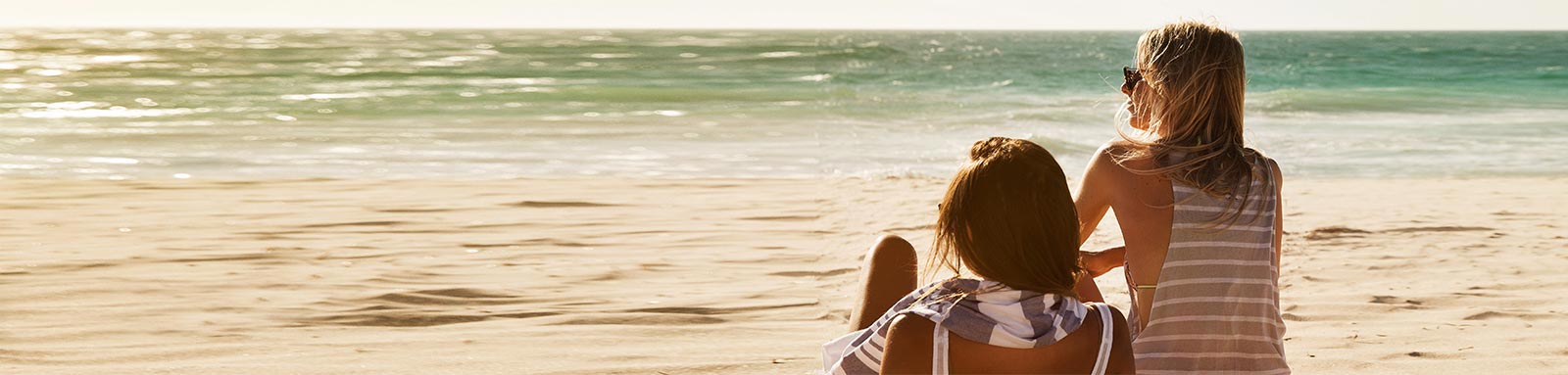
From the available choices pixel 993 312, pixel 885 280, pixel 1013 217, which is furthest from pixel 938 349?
pixel 885 280

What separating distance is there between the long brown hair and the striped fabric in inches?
0.8

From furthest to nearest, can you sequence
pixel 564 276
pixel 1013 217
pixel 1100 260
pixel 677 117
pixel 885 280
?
pixel 677 117, pixel 564 276, pixel 1100 260, pixel 885 280, pixel 1013 217

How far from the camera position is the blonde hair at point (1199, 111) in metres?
2.20

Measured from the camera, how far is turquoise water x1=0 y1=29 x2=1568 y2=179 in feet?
37.9

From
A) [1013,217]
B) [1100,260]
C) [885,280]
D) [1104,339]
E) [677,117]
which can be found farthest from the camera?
[677,117]

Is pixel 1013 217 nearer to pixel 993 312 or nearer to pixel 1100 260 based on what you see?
pixel 993 312

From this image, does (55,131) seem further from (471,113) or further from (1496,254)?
(1496,254)

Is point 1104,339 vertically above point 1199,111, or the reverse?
point 1199,111

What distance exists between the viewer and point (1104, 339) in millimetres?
1816

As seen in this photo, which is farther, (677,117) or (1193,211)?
(677,117)

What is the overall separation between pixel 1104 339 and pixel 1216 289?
20.4 inches

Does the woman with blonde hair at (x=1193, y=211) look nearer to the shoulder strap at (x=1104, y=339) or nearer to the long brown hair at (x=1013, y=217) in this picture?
the shoulder strap at (x=1104, y=339)

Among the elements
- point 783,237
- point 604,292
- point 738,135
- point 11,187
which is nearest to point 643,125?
point 738,135

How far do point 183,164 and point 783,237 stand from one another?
677cm
